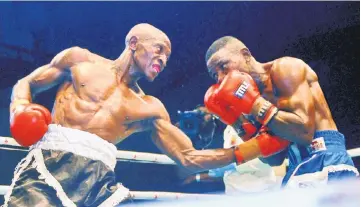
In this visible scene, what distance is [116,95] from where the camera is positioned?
2.04 meters

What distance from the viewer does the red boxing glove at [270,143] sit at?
2.10m

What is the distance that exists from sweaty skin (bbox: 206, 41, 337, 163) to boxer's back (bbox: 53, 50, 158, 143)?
0.50 meters

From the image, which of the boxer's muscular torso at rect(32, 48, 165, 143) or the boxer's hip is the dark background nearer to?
the boxer's muscular torso at rect(32, 48, 165, 143)

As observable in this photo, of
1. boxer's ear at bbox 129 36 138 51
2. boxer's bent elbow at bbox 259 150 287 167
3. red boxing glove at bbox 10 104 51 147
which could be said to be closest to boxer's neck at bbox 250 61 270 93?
boxer's bent elbow at bbox 259 150 287 167

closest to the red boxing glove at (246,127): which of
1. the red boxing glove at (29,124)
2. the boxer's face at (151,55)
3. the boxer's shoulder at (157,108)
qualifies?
the boxer's shoulder at (157,108)

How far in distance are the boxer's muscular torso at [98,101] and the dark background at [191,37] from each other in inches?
12.5

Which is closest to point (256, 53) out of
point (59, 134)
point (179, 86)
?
point (179, 86)

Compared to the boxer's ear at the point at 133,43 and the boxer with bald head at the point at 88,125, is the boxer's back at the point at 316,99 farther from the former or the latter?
the boxer's ear at the point at 133,43

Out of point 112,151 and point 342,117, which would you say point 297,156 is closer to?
point 342,117

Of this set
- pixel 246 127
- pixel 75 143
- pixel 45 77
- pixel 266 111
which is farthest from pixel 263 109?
pixel 45 77

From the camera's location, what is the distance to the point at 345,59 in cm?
266

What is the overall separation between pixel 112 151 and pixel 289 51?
1.38 metres

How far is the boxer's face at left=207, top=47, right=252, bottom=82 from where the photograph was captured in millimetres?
2279

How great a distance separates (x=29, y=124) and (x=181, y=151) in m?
0.73
